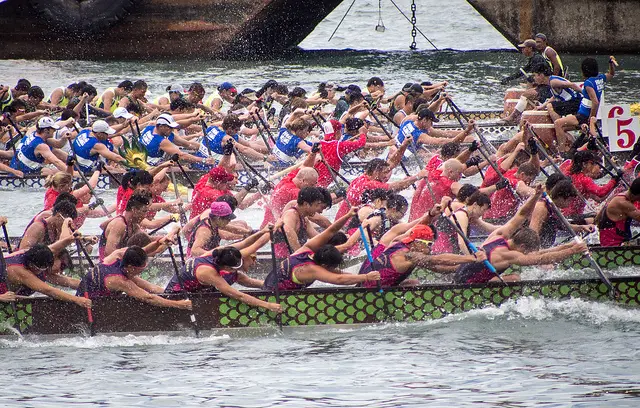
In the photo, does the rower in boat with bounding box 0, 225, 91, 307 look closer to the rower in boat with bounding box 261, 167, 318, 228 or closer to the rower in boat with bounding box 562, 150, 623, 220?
the rower in boat with bounding box 261, 167, 318, 228

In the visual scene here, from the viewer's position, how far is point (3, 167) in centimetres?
1602

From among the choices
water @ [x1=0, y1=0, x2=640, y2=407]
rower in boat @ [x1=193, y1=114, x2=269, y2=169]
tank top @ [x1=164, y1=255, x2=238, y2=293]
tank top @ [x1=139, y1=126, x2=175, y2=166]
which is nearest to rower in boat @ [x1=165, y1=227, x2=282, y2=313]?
tank top @ [x1=164, y1=255, x2=238, y2=293]

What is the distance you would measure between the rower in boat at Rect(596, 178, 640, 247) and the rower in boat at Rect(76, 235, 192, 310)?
4.31 meters

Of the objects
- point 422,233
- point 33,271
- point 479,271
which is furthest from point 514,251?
point 33,271

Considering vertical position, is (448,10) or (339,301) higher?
(448,10)

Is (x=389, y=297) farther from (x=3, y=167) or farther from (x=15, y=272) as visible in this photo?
(x=3, y=167)

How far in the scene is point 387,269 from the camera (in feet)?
33.0

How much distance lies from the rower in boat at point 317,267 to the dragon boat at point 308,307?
0.12 meters

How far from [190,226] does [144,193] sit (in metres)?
0.70

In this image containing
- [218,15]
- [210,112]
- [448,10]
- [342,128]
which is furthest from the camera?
[448,10]

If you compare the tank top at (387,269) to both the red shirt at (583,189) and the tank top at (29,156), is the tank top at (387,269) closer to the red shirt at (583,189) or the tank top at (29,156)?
the red shirt at (583,189)

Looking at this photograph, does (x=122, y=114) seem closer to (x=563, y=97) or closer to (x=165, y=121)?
(x=165, y=121)

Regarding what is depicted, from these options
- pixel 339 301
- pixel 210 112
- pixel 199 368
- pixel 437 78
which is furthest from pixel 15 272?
pixel 437 78

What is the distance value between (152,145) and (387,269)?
6202mm
